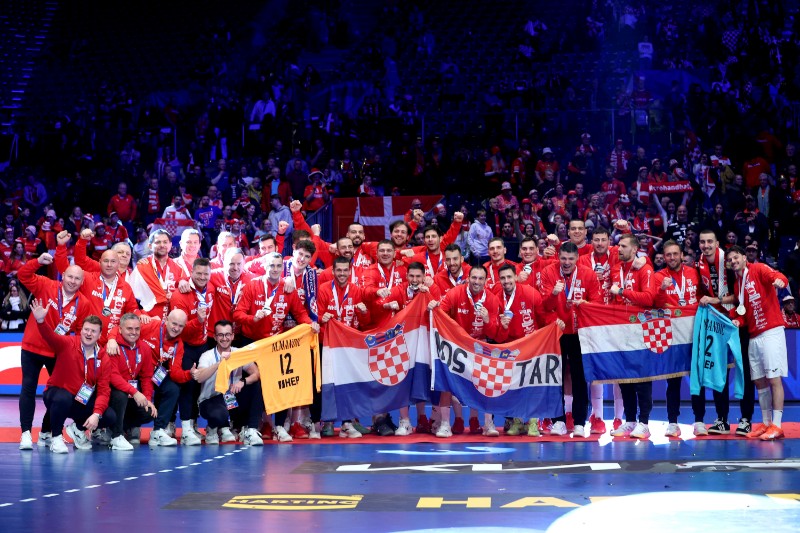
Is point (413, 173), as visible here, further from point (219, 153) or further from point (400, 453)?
point (400, 453)

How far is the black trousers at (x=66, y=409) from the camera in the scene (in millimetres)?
10328

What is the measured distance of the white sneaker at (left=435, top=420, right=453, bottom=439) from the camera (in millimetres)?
11414

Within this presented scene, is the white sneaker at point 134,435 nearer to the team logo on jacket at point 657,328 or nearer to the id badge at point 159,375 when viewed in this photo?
the id badge at point 159,375

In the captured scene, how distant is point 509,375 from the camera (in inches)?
453

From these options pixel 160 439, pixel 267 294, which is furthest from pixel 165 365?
pixel 267 294

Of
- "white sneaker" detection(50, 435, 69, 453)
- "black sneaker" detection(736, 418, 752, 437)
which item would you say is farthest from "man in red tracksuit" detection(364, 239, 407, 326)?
"black sneaker" detection(736, 418, 752, 437)

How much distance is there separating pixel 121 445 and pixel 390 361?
2.98 m

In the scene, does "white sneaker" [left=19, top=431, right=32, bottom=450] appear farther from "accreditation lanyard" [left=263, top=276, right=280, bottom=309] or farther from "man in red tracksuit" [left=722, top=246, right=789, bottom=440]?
"man in red tracksuit" [left=722, top=246, right=789, bottom=440]

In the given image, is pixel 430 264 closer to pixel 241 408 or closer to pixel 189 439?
pixel 241 408

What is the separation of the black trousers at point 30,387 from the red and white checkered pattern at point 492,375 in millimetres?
4344

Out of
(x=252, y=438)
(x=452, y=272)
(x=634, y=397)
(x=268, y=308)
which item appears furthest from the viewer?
(x=452, y=272)

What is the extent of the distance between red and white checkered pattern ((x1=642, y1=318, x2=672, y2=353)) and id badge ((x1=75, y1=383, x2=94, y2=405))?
230 inches

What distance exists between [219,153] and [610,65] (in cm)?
877

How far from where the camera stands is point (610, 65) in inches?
931
